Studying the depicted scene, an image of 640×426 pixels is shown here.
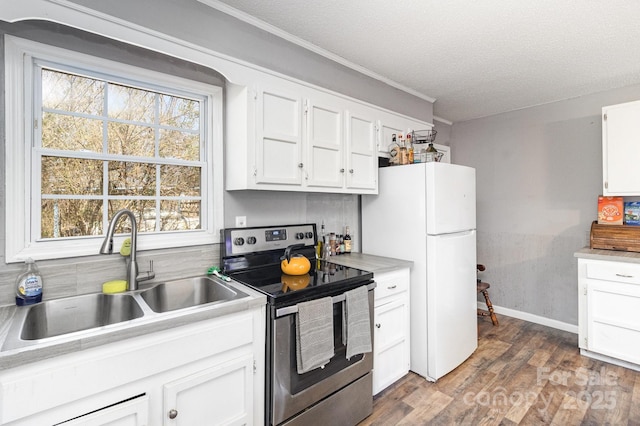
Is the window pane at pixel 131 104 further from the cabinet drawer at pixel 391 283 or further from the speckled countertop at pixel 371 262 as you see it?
the cabinet drawer at pixel 391 283

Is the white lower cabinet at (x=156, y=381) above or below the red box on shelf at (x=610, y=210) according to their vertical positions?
below

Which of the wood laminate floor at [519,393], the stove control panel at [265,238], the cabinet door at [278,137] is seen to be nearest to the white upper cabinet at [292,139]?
the cabinet door at [278,137]

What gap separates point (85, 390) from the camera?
1060mm

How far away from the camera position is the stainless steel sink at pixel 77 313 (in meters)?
1.34

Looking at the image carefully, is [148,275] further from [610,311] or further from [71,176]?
[610,311]

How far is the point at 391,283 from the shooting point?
2.20 metres

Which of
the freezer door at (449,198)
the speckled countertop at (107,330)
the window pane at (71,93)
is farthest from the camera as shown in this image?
the freezer door at (449,198)

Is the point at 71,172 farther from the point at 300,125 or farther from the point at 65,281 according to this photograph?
the point at 300,125

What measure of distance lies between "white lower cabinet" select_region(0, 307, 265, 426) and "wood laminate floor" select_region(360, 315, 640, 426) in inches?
38.0

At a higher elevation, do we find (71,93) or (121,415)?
(71,93)

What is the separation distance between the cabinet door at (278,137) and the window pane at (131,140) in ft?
1.55

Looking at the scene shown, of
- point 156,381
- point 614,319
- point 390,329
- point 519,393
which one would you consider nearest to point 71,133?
point 156,381

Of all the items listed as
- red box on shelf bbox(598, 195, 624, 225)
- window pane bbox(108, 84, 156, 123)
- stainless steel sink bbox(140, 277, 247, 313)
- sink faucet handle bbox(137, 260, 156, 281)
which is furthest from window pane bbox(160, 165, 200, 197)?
red box on shelf bbox(598, 195, 624, 225)

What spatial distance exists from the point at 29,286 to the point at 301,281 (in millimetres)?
1261
